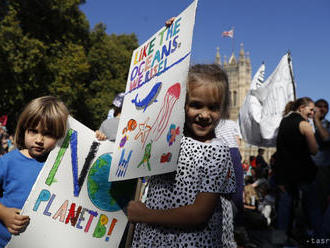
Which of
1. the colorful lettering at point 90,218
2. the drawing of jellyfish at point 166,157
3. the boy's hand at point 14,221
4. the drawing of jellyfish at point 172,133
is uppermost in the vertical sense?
the drawing of jellyfish at point 172,133

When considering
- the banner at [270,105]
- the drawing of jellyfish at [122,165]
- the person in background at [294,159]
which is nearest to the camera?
the drawing of jellyfish at [122,165]

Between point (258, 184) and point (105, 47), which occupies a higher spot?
point (105, 47)

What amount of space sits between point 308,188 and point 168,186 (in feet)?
8.92

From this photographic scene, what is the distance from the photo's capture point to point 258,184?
23.4ft

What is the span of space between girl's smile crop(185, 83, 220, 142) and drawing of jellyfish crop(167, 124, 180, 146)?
0.47ft

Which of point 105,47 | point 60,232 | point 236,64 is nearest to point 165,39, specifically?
point 60,232

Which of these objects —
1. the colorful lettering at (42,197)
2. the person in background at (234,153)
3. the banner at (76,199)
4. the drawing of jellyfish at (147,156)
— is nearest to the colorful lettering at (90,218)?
the banner at (76,199)

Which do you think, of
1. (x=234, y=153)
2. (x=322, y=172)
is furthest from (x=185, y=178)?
(x=322, y=172)

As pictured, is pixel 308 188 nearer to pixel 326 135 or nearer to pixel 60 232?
pixel 326 135

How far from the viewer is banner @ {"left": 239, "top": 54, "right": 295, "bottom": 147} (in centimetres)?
463

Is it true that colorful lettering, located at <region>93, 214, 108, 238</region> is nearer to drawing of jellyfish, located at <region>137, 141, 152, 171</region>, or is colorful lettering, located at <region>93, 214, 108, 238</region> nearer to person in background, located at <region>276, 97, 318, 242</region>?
drawing of jellyfish, located at <region>137, 141, 152, 171</region>

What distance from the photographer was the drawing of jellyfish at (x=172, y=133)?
1252 millimetres

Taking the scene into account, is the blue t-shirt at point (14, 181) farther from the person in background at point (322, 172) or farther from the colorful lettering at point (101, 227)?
the person in background at point (322, 172)

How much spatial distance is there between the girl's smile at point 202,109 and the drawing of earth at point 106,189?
558 millimetres
